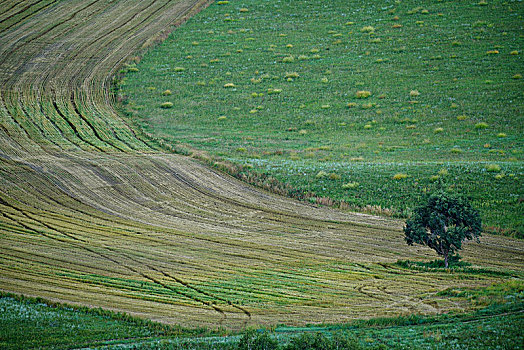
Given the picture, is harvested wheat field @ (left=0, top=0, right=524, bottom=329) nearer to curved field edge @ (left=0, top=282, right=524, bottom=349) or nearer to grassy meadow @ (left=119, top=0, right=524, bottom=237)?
curved field edge @ (left=0, top=282, right=524, bottom=349)

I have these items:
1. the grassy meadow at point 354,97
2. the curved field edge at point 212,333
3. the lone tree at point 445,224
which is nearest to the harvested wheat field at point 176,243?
the curved field edge at point 212,333

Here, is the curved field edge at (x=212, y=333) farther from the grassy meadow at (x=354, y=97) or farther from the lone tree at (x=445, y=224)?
the grassy meadow at (x=354, y=97)

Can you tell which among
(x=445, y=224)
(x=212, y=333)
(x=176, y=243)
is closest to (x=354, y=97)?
(x=445, y=224)

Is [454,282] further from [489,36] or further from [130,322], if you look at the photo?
[489,36]

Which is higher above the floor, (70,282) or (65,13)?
(65,13)

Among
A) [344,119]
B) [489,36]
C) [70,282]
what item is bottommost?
[70,282]

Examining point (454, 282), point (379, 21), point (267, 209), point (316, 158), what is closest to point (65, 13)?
point (379, 21)
